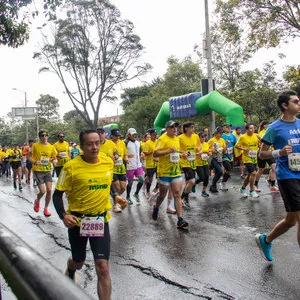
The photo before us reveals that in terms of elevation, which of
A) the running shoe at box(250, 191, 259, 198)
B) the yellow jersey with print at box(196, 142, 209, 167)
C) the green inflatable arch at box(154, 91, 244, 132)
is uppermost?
the green inflatable arch at box(154, 91, 244, 132)

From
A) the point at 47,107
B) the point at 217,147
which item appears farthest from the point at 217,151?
the point at 47,107

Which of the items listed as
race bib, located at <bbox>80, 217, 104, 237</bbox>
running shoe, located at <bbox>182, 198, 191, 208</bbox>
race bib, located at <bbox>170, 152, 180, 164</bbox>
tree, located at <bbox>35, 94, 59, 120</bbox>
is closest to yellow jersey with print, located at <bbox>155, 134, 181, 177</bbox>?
race bib, located at <bbox>170, 152, 180, 164</bbox>

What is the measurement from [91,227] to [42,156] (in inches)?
212

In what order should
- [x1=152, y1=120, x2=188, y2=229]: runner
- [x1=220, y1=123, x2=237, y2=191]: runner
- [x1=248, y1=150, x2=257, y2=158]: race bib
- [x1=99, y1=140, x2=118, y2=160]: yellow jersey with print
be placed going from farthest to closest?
1. [x1=220, y1=123, x2=237, y2=191]: runner
2. [x1=248, y1=150, x2=257, y2=158]: race bib
3. [x1=99, y1=140, x2=118, y2=160]: yellow jersey with print
4. [x1=152, y1=120, x2=188, y2=229]: runner

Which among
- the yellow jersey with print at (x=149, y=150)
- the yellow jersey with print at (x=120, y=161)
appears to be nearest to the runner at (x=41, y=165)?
the yellow jersey with print at (x=120, y=161)

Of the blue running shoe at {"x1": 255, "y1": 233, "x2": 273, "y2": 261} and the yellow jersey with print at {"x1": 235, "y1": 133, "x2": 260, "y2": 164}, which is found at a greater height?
the yellow jersey with print at {"x1": 235, "y1": 133, "x2": 260, "y2": 164}

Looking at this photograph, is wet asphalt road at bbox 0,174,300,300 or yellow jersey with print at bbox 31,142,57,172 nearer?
wet asphalt road at bbox 0,174,300,300

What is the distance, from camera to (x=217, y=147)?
32.1 feet

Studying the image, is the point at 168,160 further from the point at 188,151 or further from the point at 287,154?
the point at 287,154

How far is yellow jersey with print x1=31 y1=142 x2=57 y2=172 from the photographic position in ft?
→ 26.8

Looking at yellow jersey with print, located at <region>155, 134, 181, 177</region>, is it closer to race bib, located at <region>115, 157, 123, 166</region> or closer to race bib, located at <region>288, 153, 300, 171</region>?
race bib, located at <region>115, 157, 123, 166</region>

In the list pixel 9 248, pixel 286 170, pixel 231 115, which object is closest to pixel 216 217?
pixel 286 170

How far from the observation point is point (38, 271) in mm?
893

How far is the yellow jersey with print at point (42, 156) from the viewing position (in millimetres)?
8180
